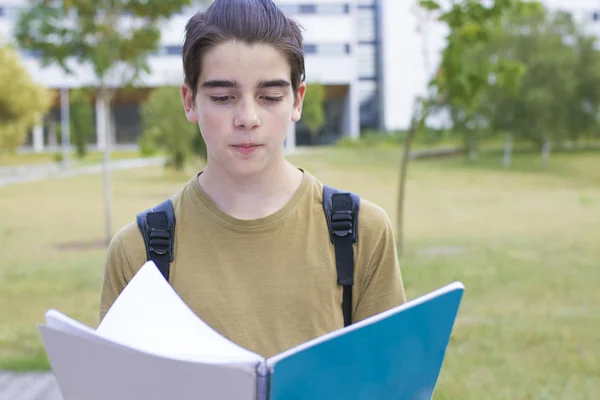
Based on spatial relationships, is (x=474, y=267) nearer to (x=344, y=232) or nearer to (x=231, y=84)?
(x=344, y=232)

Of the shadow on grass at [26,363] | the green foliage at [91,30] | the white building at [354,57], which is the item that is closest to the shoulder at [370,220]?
the shadow on grass at [26,363]

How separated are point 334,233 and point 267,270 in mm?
150

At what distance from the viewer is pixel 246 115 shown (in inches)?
52.2

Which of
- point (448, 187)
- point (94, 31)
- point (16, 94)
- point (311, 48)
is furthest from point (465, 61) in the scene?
point (311, 48)

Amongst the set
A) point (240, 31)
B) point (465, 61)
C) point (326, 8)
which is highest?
point (326, 8)

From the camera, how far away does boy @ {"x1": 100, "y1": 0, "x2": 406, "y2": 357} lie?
1354 millimetres

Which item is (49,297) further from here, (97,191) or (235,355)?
(97,191)

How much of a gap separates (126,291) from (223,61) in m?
0.46

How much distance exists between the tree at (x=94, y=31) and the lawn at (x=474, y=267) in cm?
267

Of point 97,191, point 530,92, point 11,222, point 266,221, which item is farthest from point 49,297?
point 530,92

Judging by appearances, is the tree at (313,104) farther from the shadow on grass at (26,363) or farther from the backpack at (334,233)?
the backpack at (334,233)

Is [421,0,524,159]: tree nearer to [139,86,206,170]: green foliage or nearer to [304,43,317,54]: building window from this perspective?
[139,86,206,170]: green foliage

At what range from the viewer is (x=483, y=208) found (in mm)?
15727

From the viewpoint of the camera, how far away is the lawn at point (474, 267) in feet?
16.1
